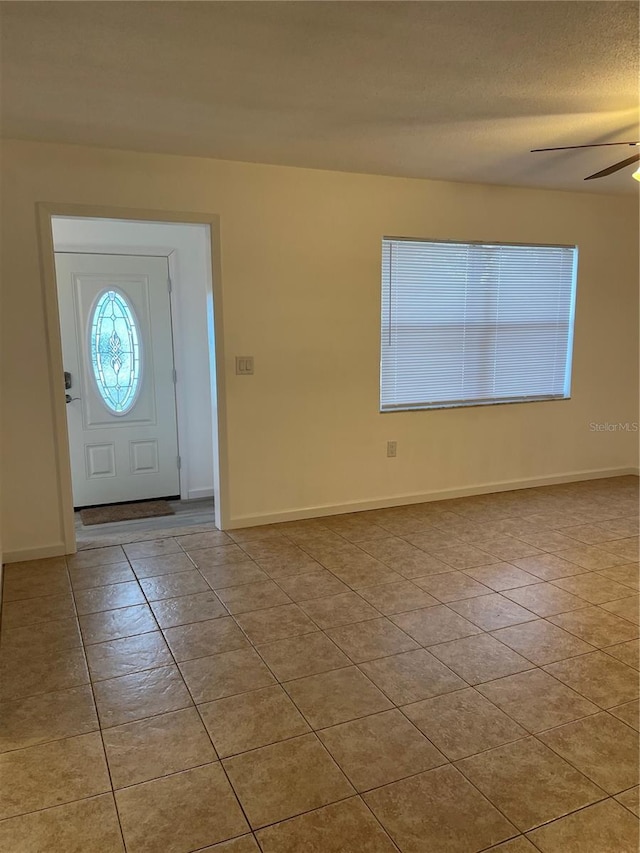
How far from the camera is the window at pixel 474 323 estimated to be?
430 centimetres

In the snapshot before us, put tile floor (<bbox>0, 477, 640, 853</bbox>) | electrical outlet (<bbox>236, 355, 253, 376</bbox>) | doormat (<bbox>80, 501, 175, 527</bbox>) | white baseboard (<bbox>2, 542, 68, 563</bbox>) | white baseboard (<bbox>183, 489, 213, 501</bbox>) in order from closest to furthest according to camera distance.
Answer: tile floor (<bbox>0, 477, 640, 853</bbox>) < white baseboard (<bbox>2, 542, 68, 563</bbox>) < electrical outlet (<bbox>236, 355, 253, 376</bbox>) < doormat (<bbox>80, 501, 175, 527</bbox>) < white baseboard (<bbox>183, 489, 213, 501</bbox>)

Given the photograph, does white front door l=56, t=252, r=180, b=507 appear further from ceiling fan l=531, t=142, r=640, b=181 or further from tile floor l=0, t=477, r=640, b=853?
ceiling fan l=531, t=142, r=640, b=181

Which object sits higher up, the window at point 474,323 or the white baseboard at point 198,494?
the window at point 474,323

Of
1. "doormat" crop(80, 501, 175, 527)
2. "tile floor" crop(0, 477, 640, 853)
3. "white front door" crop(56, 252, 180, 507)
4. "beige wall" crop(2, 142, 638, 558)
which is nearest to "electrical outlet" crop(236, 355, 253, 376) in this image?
"beige wall" crop(2, 142, 638, 558)

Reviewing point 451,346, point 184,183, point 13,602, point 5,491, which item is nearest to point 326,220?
point 184,183

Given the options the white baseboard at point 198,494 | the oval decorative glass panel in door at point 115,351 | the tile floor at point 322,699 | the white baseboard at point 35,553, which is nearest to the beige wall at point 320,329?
the white baseboard at point 35,553

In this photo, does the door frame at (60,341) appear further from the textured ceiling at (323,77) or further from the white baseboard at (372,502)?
the textured ceiling at (323,77)

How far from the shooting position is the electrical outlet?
150 inches

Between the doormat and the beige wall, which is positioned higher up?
the beige wall

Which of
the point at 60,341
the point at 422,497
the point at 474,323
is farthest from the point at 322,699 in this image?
the point at 474,323

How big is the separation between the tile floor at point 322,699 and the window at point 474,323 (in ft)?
4.56

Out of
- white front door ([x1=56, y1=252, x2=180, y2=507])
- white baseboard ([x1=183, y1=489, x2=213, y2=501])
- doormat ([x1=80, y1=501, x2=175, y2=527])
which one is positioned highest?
white front door ([x1=56, y1=252, x2=180, y2=507])

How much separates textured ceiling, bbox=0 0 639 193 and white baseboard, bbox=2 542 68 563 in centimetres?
229

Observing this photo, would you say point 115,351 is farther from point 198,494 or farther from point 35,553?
point 35,553
